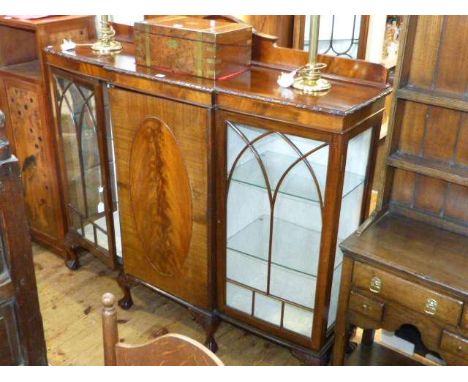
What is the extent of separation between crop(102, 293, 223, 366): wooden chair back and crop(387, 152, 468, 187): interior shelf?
976mm

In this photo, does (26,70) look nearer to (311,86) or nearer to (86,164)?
(86,164)

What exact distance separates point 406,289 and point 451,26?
2.33 ft

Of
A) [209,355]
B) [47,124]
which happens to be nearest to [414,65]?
[209,355]

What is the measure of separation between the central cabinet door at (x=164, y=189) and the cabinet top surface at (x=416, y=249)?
1.79 feet

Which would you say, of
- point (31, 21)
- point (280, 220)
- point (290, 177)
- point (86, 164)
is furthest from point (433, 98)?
point (31, 21)

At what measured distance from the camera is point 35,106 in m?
2.38

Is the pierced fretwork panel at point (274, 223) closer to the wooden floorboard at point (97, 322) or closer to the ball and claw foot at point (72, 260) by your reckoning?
the wooden floorboard at point (97, 322)

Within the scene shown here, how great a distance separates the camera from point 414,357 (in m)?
1.96

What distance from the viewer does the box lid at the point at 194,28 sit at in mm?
1684

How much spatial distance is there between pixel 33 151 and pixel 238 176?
45.8 inches

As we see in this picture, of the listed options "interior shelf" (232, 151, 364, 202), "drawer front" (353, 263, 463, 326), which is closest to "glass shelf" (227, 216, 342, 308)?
"interior shelf" (232, 151, 364, 202)

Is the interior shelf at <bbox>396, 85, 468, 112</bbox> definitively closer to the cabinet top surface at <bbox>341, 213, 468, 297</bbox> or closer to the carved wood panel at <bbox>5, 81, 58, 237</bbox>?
the cabinet top surface at <bbox>341, 213, 468, 297</bbox>

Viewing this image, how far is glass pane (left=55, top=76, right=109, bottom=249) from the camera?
2.16 metres

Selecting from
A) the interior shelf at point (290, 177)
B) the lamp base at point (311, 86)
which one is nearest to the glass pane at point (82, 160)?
the interior shelf at point (290, 177)
